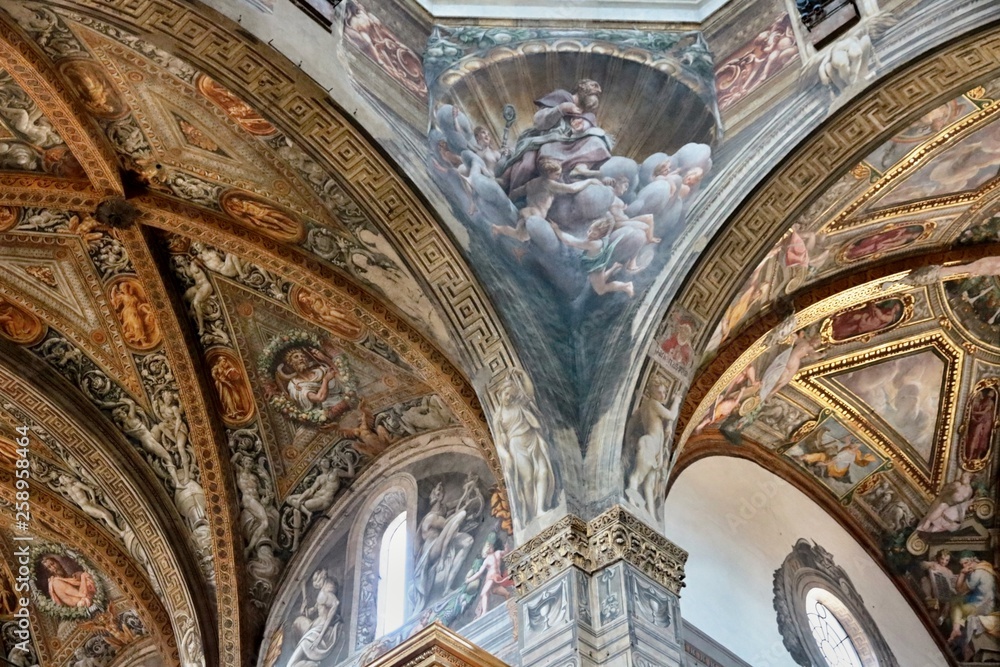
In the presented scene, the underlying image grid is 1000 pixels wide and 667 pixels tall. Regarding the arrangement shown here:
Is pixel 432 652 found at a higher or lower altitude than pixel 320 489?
lower

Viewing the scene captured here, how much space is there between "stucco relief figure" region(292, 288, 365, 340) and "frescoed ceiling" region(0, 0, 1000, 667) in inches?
1.6

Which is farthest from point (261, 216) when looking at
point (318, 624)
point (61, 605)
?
point (61, 605)

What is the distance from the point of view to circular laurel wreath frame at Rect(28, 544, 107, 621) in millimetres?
15219

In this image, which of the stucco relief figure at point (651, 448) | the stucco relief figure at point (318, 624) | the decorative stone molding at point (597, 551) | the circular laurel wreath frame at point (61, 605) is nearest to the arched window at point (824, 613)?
the stucco relief figure at point (651, 448)

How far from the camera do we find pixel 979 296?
45.0 feet

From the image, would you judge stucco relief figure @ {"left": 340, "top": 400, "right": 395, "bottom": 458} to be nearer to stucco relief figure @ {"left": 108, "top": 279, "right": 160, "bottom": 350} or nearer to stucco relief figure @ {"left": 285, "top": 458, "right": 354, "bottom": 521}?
stucco relief figure @ {"left": 285, "top": 458, "right": 354, "bottom": 521}

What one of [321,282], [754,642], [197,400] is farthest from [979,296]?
[197,400]

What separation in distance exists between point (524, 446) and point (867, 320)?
4365 millimetres

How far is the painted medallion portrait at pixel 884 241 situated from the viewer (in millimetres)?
12406

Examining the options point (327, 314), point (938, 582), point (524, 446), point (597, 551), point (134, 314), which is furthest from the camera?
point (938, 582)

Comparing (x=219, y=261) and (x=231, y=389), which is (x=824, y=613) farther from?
(x=219, y=261)

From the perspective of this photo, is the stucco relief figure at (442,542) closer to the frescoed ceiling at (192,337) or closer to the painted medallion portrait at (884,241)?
the frescoed ceiling at (192,337)

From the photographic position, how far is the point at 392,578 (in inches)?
510

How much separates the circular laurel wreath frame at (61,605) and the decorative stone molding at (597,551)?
6.70 m
